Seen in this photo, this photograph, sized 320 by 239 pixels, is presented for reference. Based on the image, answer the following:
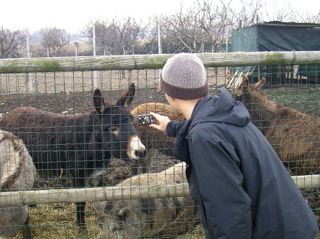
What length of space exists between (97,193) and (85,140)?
5.62 feet

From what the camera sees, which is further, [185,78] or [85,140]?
[85,140]

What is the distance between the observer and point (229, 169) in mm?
2383

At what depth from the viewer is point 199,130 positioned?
242 centimetres

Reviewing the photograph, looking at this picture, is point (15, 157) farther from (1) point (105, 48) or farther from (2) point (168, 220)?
(1) point (105, 48)

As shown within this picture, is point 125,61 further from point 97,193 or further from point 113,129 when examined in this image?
point 113,129

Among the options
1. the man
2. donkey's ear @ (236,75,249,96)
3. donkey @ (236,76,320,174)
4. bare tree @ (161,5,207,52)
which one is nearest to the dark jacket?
the man

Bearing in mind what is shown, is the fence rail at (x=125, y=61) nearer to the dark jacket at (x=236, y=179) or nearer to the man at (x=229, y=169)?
the man at (x=229, y=169)

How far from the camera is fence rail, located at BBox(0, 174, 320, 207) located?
13.8 feet

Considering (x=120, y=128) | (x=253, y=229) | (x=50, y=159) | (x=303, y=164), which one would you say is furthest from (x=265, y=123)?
(x=253, y=229)

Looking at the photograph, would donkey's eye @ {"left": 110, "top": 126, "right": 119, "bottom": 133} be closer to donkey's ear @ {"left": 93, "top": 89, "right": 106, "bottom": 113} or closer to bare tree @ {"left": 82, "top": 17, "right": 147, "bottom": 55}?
donkey's ear @ {"left": 93, "top": 89, "right": 106, "bottom": 113}

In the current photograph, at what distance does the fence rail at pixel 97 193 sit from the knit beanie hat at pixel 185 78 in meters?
1.83

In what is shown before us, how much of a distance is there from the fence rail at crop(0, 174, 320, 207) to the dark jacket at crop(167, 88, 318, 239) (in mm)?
1684

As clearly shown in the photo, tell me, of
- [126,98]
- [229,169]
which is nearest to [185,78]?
[229,169]

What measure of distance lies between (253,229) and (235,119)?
60 centimetres
